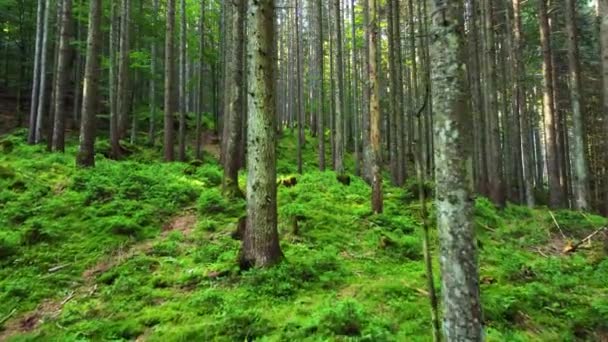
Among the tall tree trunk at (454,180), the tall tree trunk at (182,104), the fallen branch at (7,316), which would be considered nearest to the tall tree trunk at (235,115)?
the fallen branch at (7,316)

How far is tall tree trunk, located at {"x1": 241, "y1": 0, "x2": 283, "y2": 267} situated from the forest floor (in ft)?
1.42

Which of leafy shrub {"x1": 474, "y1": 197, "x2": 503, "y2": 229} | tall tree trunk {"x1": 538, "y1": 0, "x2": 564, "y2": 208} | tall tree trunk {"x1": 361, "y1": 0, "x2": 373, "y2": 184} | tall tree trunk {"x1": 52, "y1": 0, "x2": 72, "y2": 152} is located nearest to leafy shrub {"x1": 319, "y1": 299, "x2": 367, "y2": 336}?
tall tree trunk {"x1": 361, "y1": 0, "x2": 373, "y2": 184}

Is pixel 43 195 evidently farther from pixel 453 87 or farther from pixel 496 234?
pixel 496 234

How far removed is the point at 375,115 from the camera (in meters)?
10.8

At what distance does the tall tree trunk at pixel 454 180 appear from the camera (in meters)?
3.16

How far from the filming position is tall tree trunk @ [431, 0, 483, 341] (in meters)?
3.16

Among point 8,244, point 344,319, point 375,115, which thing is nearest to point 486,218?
point 375,115

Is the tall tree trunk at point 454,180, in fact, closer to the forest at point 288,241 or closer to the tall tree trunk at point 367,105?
the forest at point 288,241

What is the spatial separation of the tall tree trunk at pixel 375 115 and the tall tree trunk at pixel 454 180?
7082 millimetres

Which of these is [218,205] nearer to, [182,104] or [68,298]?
[68,298]

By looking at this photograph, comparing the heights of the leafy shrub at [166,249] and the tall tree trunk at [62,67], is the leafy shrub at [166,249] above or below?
below

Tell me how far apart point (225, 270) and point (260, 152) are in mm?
1934

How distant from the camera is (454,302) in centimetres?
318

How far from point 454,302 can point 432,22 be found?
2.24 meters
